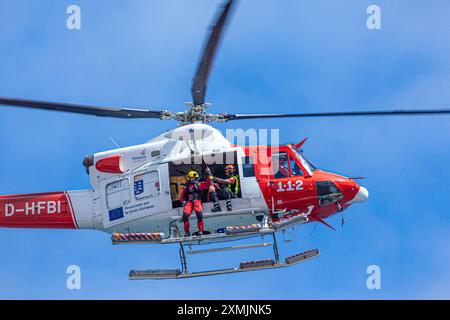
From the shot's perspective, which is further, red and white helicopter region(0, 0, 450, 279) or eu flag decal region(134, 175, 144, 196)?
eu flag decal region(134, 175, 144, 196)

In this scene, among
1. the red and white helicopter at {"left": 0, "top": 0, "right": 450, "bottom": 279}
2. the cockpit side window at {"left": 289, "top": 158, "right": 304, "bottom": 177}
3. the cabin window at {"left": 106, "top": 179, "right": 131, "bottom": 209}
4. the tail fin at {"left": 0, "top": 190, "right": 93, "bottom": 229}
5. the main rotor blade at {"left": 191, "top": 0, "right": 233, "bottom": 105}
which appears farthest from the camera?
the tail fin at {"left": 0, "top": 190, "right": 93, "bottom": 229}

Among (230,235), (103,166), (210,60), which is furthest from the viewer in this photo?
(103,166)

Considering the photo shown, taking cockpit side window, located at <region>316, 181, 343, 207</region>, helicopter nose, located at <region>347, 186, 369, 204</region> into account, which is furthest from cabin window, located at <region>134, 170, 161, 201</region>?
helicopter nose, located at <region>347, 186, 369, 204</region>

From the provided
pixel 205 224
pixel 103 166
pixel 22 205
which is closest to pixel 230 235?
pixel 205 224

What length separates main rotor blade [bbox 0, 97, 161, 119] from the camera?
2130 centimetres

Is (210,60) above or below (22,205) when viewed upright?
above

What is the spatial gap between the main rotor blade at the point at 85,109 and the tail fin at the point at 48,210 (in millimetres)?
2737

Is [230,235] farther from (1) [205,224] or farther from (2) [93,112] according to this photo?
(2) [93,112]

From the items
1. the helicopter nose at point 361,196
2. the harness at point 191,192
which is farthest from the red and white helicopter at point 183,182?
the harness at point 191,192

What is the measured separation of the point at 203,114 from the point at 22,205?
241 inches

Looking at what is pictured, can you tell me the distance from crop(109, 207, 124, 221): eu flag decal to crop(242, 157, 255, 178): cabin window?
3700 mm

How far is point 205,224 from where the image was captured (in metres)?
22.6

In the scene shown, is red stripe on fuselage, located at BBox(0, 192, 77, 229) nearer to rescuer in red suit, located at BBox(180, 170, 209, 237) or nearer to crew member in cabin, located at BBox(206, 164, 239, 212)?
rescuer in red suit, located at BBox(180, 170, 209, 237)

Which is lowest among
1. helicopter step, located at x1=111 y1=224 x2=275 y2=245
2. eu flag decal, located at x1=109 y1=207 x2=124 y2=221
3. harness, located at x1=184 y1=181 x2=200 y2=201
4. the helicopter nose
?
helicopter step, located at x1=111 y1=224 x2=275 y2=245
